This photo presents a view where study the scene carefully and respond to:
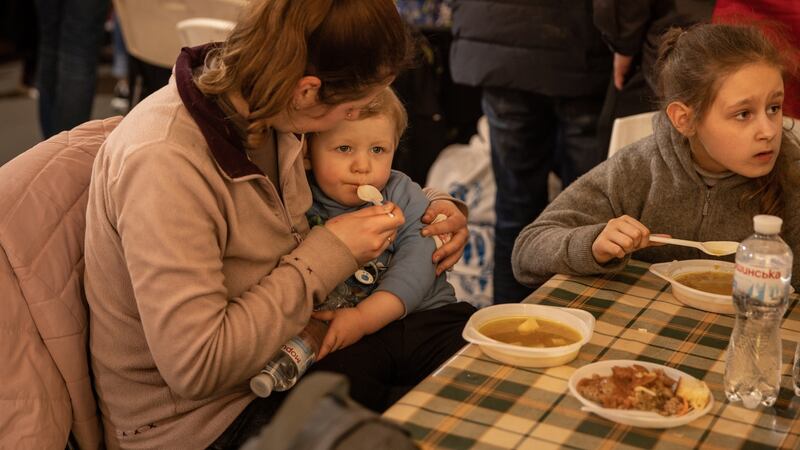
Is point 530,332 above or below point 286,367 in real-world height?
above

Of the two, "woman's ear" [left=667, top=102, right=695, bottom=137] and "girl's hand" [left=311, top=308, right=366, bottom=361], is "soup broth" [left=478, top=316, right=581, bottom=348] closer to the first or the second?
"girl's hand" [left=311, top=308, right=366, bottom=361]

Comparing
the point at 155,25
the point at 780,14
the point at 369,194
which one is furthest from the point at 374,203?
the point at 155,25

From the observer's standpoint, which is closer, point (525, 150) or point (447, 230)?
point (447, 230)

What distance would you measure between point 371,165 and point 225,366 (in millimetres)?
579

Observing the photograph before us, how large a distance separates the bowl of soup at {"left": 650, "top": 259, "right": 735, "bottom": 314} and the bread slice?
0.32 meters

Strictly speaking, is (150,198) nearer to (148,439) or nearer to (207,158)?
(207,158)

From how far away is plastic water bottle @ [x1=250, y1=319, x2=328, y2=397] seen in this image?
1.62 m

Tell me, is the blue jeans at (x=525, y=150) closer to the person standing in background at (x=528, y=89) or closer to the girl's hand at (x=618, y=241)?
the person standing in background at (x=528, y=89)

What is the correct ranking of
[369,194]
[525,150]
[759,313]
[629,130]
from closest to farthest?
[759,313] → [369,194] → [629,130] → [525,150]

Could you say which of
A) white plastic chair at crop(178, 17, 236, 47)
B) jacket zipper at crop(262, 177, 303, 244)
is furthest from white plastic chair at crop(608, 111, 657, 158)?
white plastic chair at crop(178, 17, 236, 47)

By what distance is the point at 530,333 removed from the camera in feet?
4.98

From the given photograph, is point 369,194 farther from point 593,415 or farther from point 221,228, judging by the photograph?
point 593,415

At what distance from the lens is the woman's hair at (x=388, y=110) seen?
1.93 metres

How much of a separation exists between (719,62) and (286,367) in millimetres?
982
